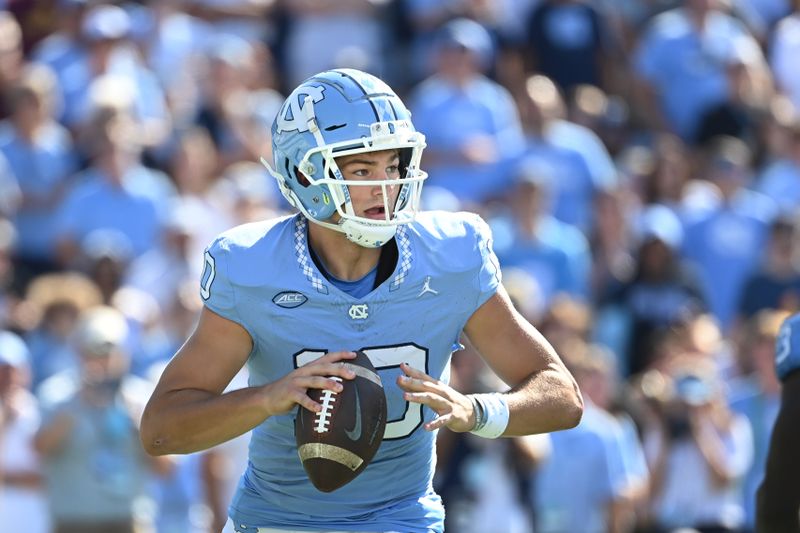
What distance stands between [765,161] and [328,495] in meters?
7.88

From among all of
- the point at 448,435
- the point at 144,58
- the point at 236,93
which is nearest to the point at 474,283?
the point at 448,435

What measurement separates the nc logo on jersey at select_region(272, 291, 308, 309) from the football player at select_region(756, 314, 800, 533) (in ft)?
4.60

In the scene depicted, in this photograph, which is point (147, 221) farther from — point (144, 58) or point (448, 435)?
point (448, 435)

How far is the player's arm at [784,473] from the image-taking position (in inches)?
176

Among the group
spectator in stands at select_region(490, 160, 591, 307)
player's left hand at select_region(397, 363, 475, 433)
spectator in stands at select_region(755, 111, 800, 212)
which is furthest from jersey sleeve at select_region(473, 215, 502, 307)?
spectator in stands at select_region(755, 111, 800, 212)

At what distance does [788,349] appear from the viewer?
4617 mm

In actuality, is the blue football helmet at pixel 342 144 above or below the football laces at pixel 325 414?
above

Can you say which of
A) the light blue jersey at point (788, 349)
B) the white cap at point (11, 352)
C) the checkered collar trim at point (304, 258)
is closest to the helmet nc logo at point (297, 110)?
the checkered collar trim at point (304, 258)

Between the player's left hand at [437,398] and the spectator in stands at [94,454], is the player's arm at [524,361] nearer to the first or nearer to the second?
the player's left hand at [437,398]

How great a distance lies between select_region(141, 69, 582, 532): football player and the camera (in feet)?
13.9

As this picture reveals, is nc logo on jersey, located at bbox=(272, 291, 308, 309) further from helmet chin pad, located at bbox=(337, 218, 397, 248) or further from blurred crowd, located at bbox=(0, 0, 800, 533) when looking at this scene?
blurred crowd, located at bbox=(0, 0, 800, 533)

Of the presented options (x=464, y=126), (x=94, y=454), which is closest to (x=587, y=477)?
(x=94, y=454)

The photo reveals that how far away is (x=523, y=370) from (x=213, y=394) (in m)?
0.85

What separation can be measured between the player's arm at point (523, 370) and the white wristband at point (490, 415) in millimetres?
33
